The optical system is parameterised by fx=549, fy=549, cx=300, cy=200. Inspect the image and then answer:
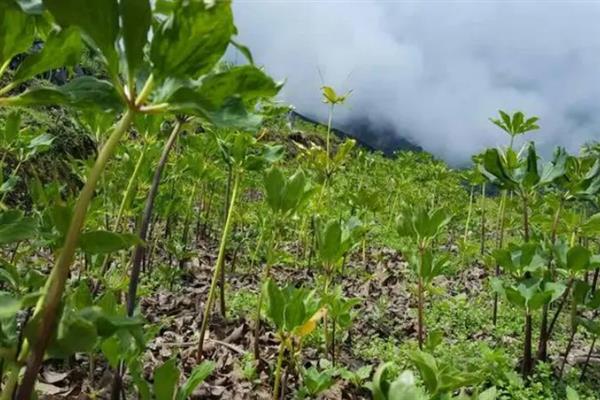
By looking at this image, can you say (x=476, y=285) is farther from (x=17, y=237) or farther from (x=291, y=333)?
(x=17, y=237)

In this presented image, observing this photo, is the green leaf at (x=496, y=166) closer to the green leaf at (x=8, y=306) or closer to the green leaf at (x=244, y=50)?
the green leaf at (x=244, y=50)

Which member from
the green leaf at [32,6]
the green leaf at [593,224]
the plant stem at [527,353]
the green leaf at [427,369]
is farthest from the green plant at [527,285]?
the green leaf at [32,6]

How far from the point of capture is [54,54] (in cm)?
84

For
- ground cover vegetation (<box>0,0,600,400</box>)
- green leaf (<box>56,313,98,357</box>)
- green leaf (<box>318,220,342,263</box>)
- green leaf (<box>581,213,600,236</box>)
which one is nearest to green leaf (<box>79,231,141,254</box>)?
ground cover vegetation (<box>0,0,600,400</box>)

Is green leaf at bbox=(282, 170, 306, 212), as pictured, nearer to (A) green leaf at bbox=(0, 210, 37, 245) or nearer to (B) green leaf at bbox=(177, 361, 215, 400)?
(B) green leaf at bbox=(177, 361, 215, 400)

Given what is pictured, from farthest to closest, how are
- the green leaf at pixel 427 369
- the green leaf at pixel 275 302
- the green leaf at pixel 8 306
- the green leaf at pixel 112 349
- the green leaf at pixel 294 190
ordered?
1. the green leaf at pixel 294 190
2. the green leaf at pixel 275 302
3. the green leaf at pixel 112 349
4. the green leaf at pixel 427 369
5. the green leaf at pixel 8 306

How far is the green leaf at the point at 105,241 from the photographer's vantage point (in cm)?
76

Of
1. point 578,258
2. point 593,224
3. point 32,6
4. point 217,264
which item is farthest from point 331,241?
point 32,6

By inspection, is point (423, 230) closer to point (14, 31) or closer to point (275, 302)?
point (275, 302)

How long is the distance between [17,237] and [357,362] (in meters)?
2.18

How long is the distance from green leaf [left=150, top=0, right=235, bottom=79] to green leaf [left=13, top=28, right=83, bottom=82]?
0.19 m

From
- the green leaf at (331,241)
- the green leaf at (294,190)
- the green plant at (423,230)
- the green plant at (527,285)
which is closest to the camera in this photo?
the green leaf at (294,190)

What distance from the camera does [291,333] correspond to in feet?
5.77

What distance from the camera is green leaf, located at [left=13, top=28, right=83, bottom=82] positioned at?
83 cm
